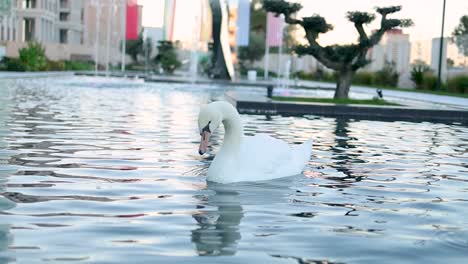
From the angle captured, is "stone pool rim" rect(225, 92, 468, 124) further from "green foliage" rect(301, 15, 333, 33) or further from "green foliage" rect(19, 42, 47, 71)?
"green foliage" rect(19, 42, 47, 71)

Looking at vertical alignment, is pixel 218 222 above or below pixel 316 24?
below

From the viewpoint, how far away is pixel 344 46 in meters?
25.8

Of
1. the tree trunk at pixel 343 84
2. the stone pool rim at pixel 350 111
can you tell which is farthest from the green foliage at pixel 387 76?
the stone pool rim at pixel 350 111

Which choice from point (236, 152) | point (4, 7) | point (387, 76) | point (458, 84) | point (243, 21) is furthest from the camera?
point (4, 7)

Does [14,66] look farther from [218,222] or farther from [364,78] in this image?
[218,222]

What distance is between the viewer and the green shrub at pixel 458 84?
39.5 meters

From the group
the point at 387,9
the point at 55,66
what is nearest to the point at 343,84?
the point at 387,9

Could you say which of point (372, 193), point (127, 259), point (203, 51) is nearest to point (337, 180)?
point (372, 193)

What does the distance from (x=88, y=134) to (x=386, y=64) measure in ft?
142

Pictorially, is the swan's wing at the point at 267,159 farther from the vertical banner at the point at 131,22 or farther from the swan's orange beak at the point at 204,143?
the vertical banner at the point at 131,22

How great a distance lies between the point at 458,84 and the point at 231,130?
34380 mm

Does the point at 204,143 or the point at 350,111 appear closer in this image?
the point at 204,143

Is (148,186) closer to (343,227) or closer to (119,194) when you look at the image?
(119,194)

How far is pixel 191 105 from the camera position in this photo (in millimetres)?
22594
